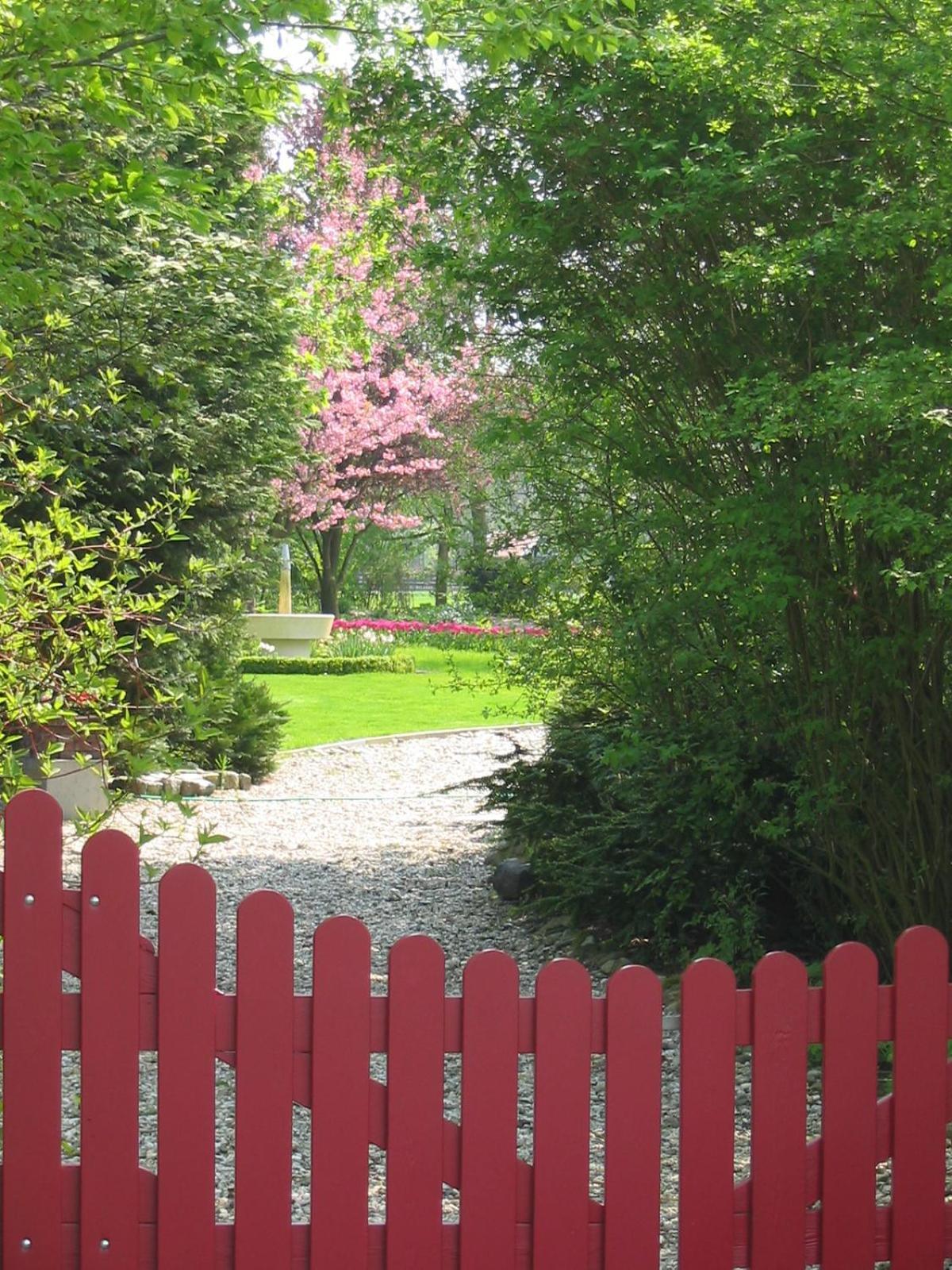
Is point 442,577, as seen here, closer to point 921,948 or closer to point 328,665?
point 328,665

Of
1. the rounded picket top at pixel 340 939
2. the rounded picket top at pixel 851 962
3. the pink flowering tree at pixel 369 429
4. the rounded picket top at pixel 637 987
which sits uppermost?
the pink flowering tree at pixel 369 429

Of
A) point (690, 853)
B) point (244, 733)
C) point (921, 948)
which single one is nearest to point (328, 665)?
point (244, 733)

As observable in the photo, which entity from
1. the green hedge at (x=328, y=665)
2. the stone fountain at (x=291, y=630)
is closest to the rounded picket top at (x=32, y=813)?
the green hedge at (x=328, y=665)

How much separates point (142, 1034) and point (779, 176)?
3.10 m

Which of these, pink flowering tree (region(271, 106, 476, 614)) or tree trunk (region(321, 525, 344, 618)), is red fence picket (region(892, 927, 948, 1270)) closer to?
pink flowering tree (region(271, 106, 476, 614))

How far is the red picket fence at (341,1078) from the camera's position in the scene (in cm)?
250

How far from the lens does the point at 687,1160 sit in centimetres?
260

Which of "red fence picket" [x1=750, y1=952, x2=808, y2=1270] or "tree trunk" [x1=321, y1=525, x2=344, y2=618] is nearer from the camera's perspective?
"red fence picket" [x1=750, y1=952, x2=808, y2=1270]

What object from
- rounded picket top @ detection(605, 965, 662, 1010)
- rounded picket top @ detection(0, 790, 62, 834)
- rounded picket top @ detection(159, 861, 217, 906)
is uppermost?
rounded picket top @ detection(0, 790, 62, 834)

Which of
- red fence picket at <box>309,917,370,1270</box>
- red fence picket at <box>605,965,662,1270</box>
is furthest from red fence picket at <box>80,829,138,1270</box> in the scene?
red fence picket at <box>605,965,662,1270</box>

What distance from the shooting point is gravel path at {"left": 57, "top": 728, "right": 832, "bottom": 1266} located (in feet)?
14.7

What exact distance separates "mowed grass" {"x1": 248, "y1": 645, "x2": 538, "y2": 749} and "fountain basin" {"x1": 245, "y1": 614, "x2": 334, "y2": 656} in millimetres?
2290

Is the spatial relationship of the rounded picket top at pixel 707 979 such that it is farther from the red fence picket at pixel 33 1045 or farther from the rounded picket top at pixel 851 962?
the red fence picket at pixel 33 1045

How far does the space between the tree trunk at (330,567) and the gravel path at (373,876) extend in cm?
1523
